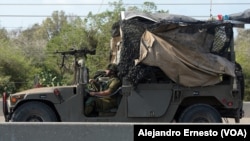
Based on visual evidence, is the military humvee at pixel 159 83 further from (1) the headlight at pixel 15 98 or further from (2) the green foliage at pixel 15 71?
(2) the green foliage at pixel 15 71

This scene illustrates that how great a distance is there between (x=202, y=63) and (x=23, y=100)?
3805 millimetres

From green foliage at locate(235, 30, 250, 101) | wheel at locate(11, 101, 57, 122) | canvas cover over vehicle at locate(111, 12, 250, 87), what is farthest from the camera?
green foliage at locate(235, 30, 250, 101)

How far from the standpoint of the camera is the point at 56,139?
257 inches

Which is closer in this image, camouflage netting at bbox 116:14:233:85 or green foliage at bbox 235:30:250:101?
camouflage netting at bbox 116:14:233:85

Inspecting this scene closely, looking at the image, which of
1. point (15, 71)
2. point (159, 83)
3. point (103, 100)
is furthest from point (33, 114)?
point (15, 71)

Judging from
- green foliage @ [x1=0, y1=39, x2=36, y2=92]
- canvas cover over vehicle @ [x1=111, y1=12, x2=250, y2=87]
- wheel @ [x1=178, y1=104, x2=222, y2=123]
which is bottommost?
green foliage @ [x1=0, y1=39, x2=36, y2=92]

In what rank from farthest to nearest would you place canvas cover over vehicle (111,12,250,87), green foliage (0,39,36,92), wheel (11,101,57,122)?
1. green foliage (0,39,36,92)
2. canvas cover over vehicle (111,12,250,87)
3. wheel (11,101,57,122)

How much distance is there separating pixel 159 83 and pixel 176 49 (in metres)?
0.80

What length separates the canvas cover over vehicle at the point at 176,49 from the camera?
1050cm

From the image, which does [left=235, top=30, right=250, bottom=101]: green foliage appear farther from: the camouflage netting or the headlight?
→ the headlight

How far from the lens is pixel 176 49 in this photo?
10648 millimetres

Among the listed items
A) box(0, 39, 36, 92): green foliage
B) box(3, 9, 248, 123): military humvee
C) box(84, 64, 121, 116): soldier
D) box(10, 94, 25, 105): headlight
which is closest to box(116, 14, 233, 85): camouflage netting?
box(3, 9, 248, 123): military humvee

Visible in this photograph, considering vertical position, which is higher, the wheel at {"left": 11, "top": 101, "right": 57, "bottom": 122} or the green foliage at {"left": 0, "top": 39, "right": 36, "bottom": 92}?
the wheel at {"left": 11, "top": 101, "right": 57, "bottom": 122}

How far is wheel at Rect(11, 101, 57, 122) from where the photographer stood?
1038 cm
